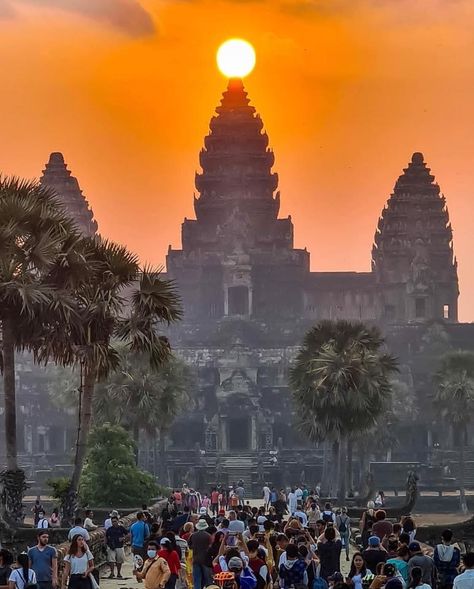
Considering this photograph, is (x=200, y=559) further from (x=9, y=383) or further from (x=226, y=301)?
(x=226, y=301)

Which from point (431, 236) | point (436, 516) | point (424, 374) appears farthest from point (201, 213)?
point (436, 516)

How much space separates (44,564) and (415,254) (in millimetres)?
142949

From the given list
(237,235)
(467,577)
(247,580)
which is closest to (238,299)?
(237,235)

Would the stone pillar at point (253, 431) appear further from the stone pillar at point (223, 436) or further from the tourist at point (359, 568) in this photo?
the tourist at point (359, 568)

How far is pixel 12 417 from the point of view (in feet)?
164

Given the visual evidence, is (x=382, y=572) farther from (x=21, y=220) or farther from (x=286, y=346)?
(x=286, y=346)

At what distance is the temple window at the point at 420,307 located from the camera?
554 ft

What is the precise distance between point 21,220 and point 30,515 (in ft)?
153

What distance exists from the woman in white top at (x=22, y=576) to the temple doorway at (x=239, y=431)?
4286 inches

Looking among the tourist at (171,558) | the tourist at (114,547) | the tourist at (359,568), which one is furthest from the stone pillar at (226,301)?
the tourist at (359,568)

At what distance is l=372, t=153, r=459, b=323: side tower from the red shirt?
135 m

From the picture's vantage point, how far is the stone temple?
141 meters

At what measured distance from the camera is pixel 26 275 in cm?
4838

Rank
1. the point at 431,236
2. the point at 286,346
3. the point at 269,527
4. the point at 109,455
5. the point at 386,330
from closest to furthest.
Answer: the point at 269,527, the point at 109,455, the point at 286,346, the point at 386,330, the point at 431,236
